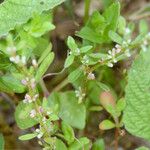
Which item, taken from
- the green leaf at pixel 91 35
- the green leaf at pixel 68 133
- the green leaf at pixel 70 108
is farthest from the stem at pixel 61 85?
the green leaf at pixel 68 133

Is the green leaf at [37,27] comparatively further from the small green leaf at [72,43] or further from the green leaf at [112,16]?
the green leaf at [112,16]

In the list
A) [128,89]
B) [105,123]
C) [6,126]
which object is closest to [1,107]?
[6,126]

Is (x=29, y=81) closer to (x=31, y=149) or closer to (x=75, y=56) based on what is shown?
(x=75, y=56)

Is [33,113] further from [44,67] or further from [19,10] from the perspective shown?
[19,10]

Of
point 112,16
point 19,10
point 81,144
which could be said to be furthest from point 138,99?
point 19,10

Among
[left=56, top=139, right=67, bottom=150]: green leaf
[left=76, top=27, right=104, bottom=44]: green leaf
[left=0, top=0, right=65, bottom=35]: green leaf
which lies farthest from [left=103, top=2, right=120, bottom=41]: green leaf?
[left=56, top=139, right=67, bottom=150]: green leaf
